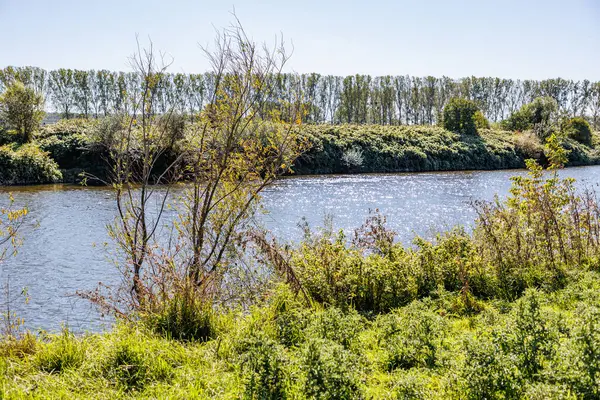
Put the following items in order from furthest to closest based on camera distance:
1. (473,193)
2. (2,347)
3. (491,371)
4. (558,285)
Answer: (473,193)
(558,285)
(2,347)
(491,371)

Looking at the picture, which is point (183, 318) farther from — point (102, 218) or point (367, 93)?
point (367, 93)

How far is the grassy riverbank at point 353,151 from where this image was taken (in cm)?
3556

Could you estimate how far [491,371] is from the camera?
411 centimetres

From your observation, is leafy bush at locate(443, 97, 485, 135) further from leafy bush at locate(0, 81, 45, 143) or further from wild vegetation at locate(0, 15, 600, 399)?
wild vegetation at locate(0, 15, 600, 399)

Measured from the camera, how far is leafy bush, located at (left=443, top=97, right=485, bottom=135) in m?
61.4

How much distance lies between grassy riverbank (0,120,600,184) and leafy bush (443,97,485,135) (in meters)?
1.77

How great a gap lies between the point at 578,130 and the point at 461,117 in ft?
58.0

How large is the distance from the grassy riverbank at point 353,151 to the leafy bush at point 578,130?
342 cm

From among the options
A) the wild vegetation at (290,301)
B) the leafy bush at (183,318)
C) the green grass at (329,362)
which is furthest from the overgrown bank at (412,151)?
the green grass at (329,362)

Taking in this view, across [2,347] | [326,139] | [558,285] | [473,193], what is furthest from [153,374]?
[326,139]

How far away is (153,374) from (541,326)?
4.15 meters

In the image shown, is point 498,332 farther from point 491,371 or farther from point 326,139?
point 326,139

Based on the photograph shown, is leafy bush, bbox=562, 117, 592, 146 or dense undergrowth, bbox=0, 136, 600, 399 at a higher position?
leafy bush, bbox=562, 117, 592, 146

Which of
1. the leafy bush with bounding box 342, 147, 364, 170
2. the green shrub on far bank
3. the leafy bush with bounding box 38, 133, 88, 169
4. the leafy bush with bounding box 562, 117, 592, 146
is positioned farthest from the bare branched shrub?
the leafy bush with bounding box 562, 117, 592, 146
